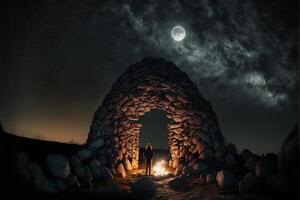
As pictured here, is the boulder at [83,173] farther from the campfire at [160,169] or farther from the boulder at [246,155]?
the boulder at [246,155]

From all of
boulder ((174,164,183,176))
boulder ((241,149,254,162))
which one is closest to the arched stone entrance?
boulder ((174,164,183,176))

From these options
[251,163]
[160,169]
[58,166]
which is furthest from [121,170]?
[251,163]

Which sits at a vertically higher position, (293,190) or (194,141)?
(194,141)

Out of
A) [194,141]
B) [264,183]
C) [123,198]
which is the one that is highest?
[194,141]

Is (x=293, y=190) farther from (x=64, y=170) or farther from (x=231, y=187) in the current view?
(x=64, y=170)

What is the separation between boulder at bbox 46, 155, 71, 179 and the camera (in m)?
8.48

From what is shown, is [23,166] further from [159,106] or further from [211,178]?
[159,106]

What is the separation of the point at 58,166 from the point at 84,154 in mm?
1768

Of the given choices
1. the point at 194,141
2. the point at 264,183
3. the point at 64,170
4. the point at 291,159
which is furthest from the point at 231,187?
the point at 64,170

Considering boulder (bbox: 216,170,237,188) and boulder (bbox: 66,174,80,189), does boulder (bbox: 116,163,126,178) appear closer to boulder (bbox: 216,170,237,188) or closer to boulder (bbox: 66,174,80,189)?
boulder (bbox: 66,174,80,189)

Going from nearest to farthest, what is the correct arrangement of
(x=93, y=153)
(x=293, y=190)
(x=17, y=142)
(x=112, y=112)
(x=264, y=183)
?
(x=293, y=190) < (x=264, y=183) < (x=17, y=142) < (x=93, y=153) < (x=112, y=112)

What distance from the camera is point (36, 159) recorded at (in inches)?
336

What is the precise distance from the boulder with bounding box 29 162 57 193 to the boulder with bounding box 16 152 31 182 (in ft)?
0.69

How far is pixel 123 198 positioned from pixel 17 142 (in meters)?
3.53
